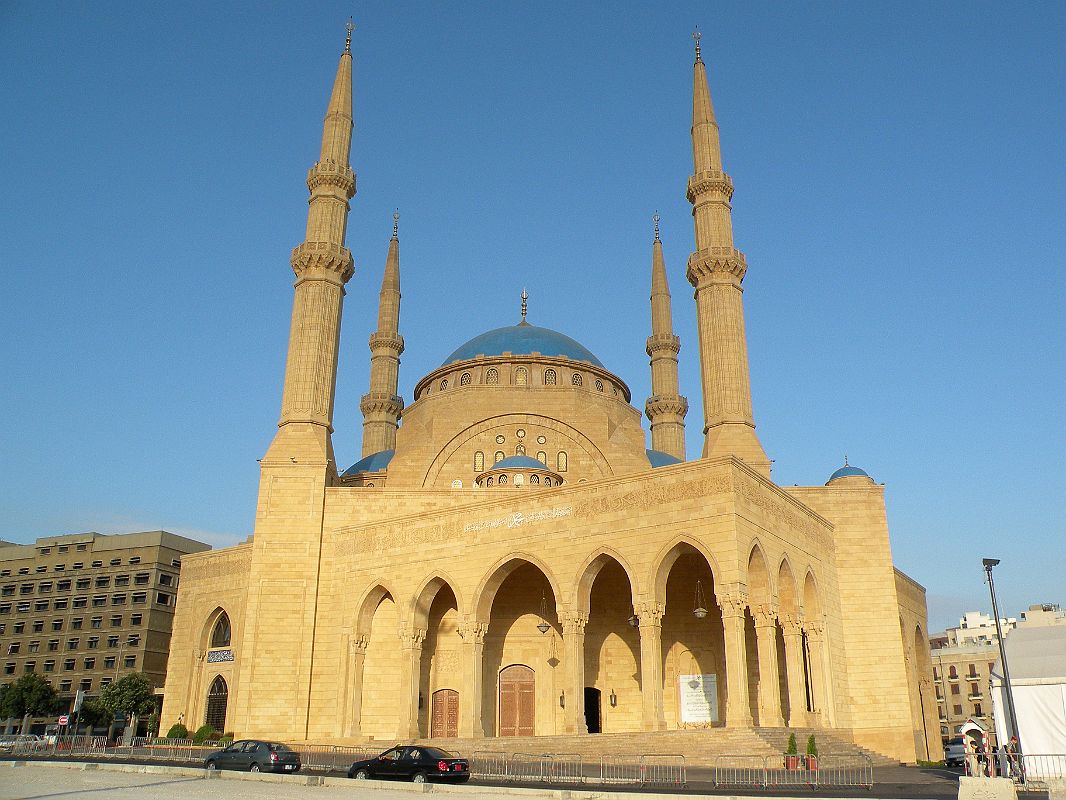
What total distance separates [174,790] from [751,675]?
1654 centimetres

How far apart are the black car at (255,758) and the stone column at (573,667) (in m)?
6.92

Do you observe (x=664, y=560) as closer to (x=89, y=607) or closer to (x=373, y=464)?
(x=373, y=464)

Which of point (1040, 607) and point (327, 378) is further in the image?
point (1040, 607)

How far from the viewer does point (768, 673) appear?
22.0 m

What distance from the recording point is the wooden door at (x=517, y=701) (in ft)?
90.1

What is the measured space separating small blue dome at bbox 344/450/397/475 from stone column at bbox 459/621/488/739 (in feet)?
51.2

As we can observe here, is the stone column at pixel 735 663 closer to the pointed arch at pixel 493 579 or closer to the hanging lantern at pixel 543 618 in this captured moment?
the pointed arch at pixel 493 579

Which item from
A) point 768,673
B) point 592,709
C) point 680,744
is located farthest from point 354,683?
point 768,673

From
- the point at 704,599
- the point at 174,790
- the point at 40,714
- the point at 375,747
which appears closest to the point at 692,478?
the point at 704,599

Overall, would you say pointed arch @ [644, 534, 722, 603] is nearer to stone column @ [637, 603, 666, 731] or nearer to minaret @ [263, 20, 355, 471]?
stone column @ [637, 603, 666, 731]

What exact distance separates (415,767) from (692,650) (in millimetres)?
12326

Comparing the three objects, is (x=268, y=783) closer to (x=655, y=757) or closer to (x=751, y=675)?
(x=655, y=757)

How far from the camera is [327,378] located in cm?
3166

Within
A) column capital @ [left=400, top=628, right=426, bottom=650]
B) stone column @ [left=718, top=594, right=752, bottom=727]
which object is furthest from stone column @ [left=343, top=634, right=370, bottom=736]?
stone column @ [left=718, top=594, right=752, bottom=727]
